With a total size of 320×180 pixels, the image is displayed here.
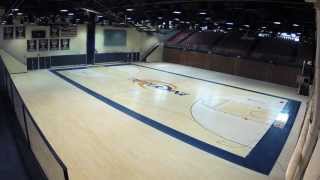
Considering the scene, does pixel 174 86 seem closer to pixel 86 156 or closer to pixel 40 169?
pixel 86 156

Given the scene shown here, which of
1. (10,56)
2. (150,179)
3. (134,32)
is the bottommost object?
(150,179)

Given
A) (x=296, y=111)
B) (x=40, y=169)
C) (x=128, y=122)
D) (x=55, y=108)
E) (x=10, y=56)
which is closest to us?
(x=40, y=169)

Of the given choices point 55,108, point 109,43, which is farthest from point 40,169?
point 109,43

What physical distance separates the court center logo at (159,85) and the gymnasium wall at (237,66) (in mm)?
7479

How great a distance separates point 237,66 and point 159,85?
8.17 meters

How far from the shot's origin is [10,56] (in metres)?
18.7

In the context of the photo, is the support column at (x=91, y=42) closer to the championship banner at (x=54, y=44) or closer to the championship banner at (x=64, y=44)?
the championship banner at (x=64, y=44)

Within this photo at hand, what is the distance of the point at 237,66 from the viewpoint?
21844mm

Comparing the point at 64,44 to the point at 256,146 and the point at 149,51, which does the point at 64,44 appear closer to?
the point at 149,51

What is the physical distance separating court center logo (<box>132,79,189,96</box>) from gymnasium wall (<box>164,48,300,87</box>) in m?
7.48

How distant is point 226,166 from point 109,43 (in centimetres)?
1909

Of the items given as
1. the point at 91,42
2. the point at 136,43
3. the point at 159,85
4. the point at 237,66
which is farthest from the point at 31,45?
the point at 237,66

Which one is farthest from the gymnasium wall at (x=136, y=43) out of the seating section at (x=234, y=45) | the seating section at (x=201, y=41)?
the seating section at (x=234, y=45)

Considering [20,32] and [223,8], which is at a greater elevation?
[223,8]
